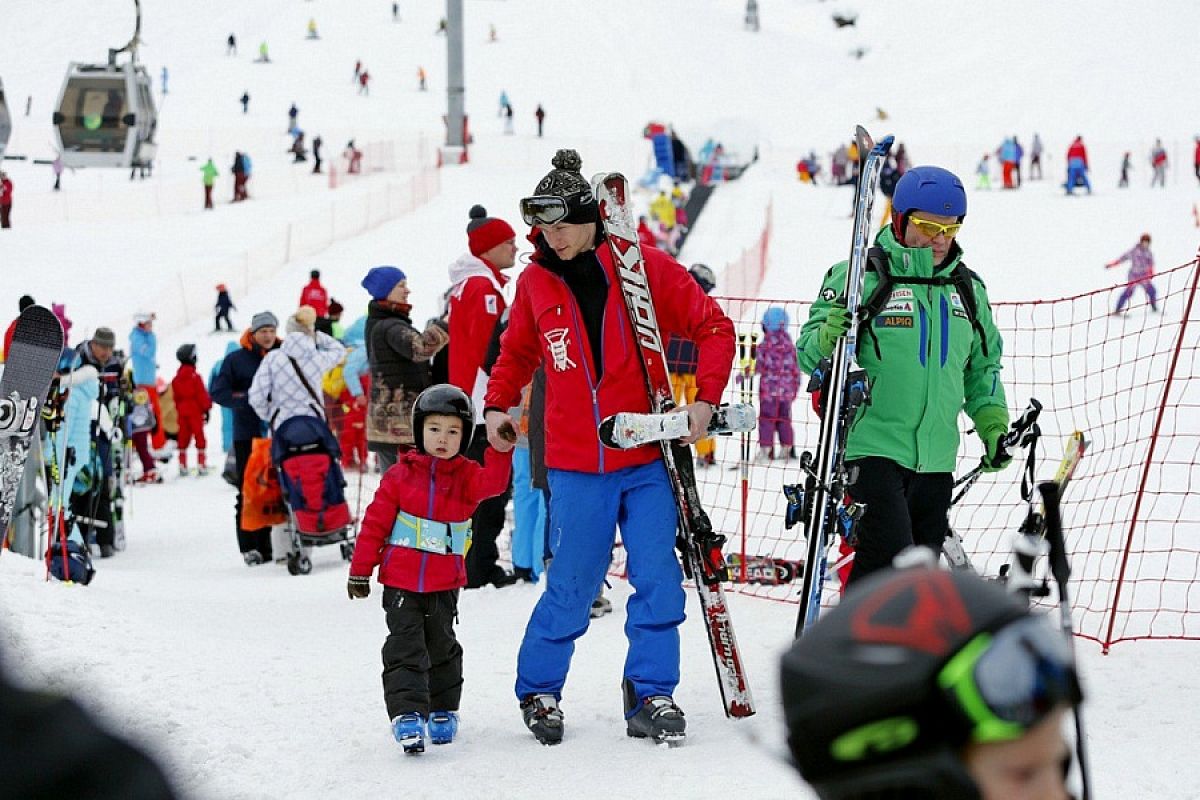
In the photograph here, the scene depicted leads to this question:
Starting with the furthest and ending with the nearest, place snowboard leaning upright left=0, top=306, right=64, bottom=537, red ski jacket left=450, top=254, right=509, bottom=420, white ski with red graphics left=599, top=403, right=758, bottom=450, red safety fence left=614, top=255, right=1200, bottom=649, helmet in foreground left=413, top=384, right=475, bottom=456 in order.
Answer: red ski jacket left=450, top=254, right=509, bottom=420, snowboard leaning upright left=0, top=306, right=64, bottom=537, red safety fence left=614, top=255, right=1200, bottom=649, helmet in foreground left=413, top=384, right=475, bottom=456, white ski with red graphics left=599, top=403, right=758, bottom=450

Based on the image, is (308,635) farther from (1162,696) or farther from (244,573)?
(1162,696)

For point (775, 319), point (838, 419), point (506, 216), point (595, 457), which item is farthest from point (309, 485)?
point (506, 216)

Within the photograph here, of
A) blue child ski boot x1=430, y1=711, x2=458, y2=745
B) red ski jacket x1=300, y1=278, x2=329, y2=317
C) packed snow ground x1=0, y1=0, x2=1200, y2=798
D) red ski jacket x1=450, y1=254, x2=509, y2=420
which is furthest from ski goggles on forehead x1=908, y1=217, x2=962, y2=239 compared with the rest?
red ski jacket x1=300, y1=278, x2=329, y2=317

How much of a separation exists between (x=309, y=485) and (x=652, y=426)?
5.20m

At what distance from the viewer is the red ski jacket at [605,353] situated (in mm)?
5535

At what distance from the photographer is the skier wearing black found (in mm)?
→ 1414

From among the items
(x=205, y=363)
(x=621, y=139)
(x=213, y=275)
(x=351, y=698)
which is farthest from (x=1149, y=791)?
(x=621, y=139)

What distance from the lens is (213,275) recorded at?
3012 centimetres

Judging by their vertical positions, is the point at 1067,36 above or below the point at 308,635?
above

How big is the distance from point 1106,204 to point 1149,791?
32.2 metres

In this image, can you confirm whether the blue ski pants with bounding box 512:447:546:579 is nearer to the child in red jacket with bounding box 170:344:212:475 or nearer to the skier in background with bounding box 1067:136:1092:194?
the child in red jacket with bounding box 170:344:212:475

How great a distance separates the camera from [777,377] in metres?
13.2

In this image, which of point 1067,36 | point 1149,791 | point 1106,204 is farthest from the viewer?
point 1067,36

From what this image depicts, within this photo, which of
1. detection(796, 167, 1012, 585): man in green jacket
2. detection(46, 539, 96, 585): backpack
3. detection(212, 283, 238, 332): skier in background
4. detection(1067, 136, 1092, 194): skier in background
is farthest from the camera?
detection(1067, 136, 1092, 194): skier in background
